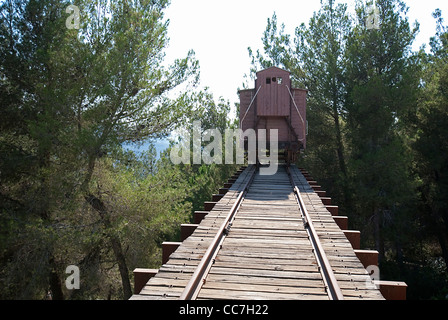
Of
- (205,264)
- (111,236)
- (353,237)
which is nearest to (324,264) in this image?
(205,264)

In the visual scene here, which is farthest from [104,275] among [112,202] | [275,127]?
[275,127]

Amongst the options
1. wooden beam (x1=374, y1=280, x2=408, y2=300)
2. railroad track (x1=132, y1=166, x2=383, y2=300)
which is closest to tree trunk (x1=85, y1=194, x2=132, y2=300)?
railroad track (x1=132, y1=166, x2=383, y2=300)

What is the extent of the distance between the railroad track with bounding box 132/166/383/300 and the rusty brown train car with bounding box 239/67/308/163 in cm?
656

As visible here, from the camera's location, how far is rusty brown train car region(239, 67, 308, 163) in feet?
45.9

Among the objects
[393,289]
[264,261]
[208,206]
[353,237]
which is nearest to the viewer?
[393,289]

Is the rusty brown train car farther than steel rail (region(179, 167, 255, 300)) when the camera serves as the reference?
Yes

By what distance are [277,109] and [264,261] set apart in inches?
378

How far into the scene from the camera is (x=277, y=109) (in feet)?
Answer: 46.0

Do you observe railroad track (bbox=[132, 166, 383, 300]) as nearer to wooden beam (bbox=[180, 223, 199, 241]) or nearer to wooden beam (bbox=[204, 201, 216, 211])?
wooden beam (bbox=[180, 223, 199, 241])

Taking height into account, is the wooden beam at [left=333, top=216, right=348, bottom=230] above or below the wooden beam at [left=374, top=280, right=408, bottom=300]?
above

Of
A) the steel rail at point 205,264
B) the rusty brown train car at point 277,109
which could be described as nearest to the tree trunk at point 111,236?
the rusty brown train car at point 277,109

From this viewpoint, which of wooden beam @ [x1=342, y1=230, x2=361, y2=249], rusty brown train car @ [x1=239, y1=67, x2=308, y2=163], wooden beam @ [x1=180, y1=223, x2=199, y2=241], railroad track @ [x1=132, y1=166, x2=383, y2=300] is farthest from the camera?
rusty brown train car @ [x1=239, y1=67, x2=308, y2=163]

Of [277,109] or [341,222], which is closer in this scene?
[341,222]

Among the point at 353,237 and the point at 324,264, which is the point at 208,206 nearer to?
the point at 353,237
